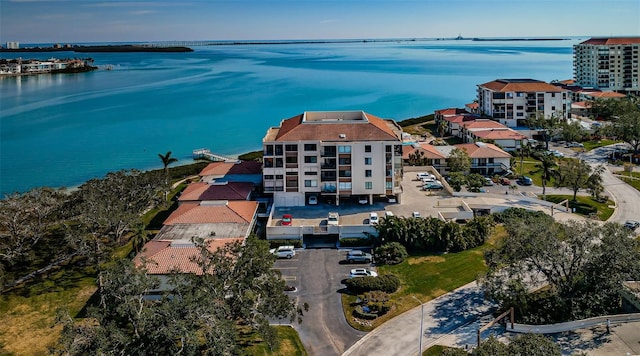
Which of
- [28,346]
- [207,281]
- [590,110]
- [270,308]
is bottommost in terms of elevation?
[28,346]

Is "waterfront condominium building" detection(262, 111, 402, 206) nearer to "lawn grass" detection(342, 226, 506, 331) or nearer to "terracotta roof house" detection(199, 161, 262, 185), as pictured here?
"terracotta roof house" detection(199, 161, 262, 185)

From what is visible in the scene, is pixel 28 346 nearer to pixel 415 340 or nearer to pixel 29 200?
pixel 29 200

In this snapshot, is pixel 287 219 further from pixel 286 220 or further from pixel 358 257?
pixel 358 257

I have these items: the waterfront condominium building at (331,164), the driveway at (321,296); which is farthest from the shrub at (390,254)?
the waterfront condominium building at (331,164)

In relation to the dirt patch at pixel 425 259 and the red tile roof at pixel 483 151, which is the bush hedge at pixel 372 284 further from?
the red tile roof at pixel 483 151

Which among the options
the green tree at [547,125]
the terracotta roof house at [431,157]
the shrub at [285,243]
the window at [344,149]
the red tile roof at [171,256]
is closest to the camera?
the red tile roof at [171,256]

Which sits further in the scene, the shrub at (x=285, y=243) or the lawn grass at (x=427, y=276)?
the shrub at (x=285, y=243)

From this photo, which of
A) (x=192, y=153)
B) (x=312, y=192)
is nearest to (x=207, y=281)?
(x=312, y=192)
